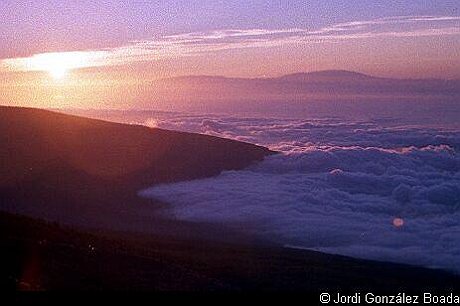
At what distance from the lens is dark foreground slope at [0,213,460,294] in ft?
45.2

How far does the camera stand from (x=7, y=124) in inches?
2427

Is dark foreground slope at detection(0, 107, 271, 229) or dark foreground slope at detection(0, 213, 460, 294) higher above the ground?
dark foreground slope at detection(0, 107, 271, 229)

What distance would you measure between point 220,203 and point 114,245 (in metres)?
27.9

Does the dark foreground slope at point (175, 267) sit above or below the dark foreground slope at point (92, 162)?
below

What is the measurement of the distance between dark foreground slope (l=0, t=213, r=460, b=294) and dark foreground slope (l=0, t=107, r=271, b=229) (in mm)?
12622

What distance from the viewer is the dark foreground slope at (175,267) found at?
542 inches

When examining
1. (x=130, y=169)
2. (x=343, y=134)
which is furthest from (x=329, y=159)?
(x=343, y=134)

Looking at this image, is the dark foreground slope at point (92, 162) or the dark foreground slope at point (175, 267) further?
the dark foreground slope at point (92, 162)

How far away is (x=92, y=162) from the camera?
184 ft

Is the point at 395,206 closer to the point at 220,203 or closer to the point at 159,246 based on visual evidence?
the point at 220,203

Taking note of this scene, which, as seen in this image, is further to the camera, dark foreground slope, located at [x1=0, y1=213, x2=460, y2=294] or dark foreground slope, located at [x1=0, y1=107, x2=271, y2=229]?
dark foreground slope, located at [x1=0, y1=107, x2=271, y2=229]

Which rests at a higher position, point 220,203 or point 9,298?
point 220,203

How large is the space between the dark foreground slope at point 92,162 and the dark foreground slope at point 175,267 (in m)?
12.6

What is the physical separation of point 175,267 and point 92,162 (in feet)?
132
